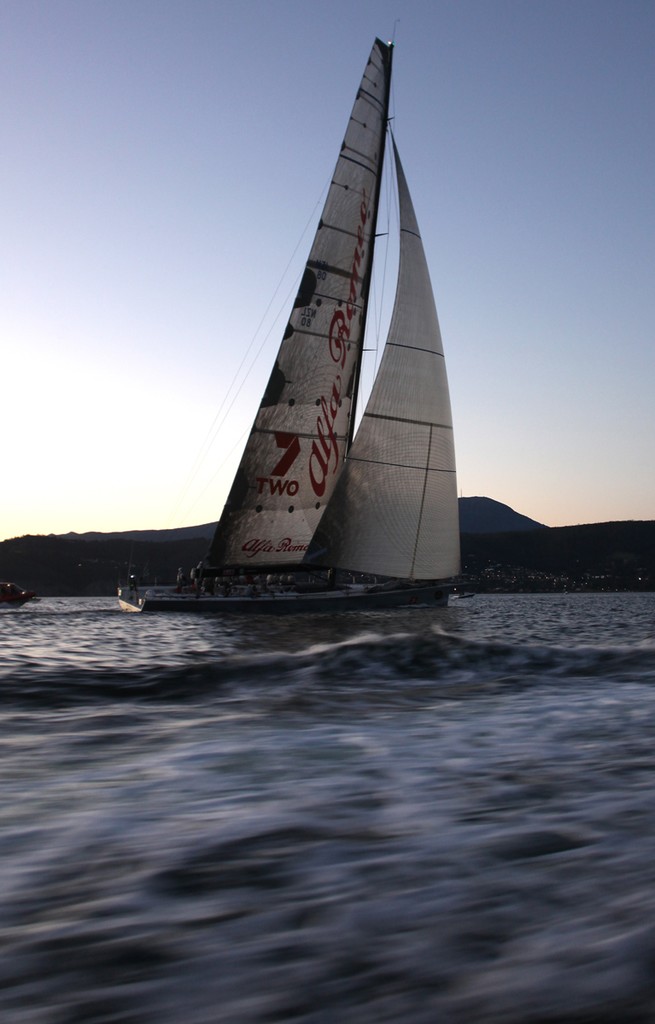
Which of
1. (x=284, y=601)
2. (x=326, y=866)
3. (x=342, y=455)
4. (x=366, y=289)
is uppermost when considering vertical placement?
(x=366, y=289)

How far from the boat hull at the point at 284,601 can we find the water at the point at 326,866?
24075mm

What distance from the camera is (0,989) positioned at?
2156 mm

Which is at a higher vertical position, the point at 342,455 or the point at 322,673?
the point at 342,455

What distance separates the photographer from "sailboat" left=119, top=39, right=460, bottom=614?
104 feet

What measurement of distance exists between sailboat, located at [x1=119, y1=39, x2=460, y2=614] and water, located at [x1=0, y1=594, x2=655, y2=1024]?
24.9 m

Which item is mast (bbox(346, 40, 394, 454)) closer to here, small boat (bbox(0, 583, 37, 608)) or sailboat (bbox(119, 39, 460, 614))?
sailboat (bbox(119, 39, 460, 614))

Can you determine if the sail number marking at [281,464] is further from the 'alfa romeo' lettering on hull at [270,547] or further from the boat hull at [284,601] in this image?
Result: the boat hull at [284,601]

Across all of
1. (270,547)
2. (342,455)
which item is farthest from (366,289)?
(270,547)

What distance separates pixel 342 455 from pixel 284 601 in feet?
23.8

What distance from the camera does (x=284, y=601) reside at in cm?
3119

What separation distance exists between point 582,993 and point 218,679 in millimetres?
7906

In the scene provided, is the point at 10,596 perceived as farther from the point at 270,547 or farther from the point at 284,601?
the point at 284,601

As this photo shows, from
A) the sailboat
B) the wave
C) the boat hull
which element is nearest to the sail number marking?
the sailboat

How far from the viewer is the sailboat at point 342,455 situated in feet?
104
